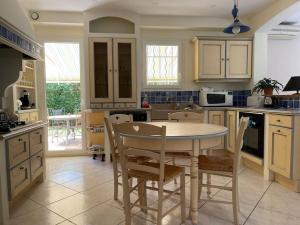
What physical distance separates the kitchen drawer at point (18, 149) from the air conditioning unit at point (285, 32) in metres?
4.58

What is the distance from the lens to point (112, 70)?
12.9 ft

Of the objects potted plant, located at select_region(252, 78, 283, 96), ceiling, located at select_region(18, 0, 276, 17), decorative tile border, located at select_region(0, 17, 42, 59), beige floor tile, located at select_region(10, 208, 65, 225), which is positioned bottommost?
beige floor tile, located at select_region(10, 208, 65, 225)

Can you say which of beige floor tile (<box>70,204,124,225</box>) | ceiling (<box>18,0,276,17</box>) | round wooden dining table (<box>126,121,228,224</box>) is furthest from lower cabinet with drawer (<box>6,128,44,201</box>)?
ceiling (<box>18,0,276,17</box>)

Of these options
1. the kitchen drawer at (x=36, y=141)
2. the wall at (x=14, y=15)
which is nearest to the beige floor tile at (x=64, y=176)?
the kitchen drawer at (x=36, y=141)

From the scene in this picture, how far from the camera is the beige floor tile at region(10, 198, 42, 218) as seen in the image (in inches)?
85.4

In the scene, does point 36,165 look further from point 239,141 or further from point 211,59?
point 211,59

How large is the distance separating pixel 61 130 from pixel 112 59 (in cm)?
200

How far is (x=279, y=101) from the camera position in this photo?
11.5 feet

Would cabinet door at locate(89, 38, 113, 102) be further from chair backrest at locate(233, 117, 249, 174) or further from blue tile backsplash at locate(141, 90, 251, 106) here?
chair backrest at locate(233, 117, 249, 174)

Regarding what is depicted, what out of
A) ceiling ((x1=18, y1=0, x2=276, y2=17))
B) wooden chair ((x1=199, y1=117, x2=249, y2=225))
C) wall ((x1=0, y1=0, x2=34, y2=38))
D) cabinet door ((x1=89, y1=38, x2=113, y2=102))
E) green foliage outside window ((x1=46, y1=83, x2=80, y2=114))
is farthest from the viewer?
green foliage outside window ((x1=46, y1=83, x2=80, y2=114))

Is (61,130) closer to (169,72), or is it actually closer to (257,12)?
(169,72)

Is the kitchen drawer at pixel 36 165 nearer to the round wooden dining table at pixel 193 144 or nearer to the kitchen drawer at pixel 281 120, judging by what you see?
the round wooden dining table at pixel 193 144

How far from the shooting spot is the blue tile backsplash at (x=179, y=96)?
4.39 m

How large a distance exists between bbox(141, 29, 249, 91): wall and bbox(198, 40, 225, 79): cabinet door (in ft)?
1.16
